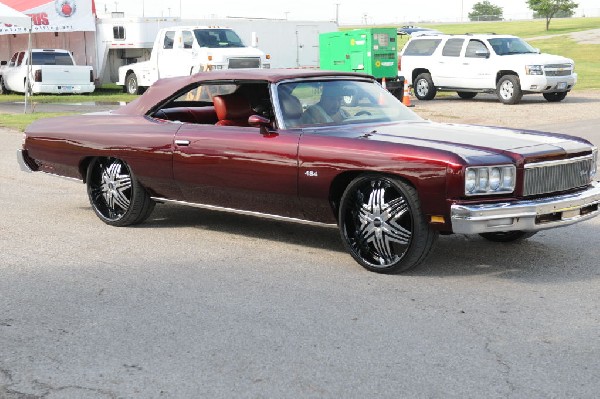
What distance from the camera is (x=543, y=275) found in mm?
6516

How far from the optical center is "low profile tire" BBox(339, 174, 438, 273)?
251 inches

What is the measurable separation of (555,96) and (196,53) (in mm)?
9924

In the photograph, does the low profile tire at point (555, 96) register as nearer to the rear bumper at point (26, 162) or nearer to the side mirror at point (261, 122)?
the rear bumper at point (26, 162)

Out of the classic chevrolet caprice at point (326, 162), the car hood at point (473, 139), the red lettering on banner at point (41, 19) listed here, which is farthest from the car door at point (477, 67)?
the car hood at point (473, 139)

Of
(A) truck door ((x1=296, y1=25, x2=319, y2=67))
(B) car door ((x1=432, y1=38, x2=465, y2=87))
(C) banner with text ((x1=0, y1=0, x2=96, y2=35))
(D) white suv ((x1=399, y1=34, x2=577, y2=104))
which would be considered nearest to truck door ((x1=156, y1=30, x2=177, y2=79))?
(C) banner with text ((x1=0, y1=0, x2=96, y2=35))

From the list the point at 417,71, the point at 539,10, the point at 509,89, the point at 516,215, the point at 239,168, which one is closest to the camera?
the point at 516,215

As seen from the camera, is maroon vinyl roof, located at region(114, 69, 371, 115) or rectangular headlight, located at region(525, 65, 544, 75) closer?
maroon vinyl roof, located at region(114, 69, 371, 115)

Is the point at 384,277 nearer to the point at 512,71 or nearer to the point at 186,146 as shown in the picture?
the point at 186,146

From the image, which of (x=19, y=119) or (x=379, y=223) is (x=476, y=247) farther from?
(x=19, y=119)

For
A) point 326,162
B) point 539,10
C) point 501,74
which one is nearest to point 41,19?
point 501,74

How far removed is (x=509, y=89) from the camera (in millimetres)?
25406

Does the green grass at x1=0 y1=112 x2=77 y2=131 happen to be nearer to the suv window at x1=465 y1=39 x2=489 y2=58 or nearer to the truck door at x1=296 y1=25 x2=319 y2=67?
the suv window at x1=465 y1=39 x2=489 y2=58

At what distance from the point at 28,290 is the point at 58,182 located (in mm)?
5217

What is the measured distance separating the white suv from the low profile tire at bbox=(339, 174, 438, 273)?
1909cm
